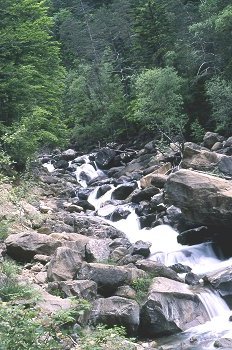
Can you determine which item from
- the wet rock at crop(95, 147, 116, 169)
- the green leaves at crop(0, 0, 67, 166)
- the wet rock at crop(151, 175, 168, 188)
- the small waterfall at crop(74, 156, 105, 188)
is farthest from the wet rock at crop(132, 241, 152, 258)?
the wet rock at crop(95, 147, 116, 169)

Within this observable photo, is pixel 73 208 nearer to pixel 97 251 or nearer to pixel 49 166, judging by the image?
pixel 97 251

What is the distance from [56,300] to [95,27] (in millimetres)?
42345

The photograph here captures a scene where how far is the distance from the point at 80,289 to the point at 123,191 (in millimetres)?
12550

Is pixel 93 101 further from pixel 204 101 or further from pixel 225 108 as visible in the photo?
pixel 225 108

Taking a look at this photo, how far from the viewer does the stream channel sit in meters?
9.52

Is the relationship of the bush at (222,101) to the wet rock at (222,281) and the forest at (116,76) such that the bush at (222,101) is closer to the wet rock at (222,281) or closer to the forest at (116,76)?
the forest at (116,76)

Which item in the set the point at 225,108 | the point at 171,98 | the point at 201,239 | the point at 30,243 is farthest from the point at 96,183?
the point at 30,243

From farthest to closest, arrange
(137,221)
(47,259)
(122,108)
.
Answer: (122,108) < (137,221) < (47,259)

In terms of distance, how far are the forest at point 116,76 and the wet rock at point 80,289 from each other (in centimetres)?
391

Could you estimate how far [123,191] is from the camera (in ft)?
72.3

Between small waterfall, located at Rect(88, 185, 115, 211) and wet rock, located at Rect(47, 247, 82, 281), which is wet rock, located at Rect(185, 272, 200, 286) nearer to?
wet rock, located at Rect(47, 247, 82, 281)

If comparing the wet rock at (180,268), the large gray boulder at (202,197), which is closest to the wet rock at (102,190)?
the large gray boulder at (202,197)

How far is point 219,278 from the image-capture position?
11547mm

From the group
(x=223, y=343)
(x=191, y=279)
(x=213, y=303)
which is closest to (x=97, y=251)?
(x=191, y=279)
